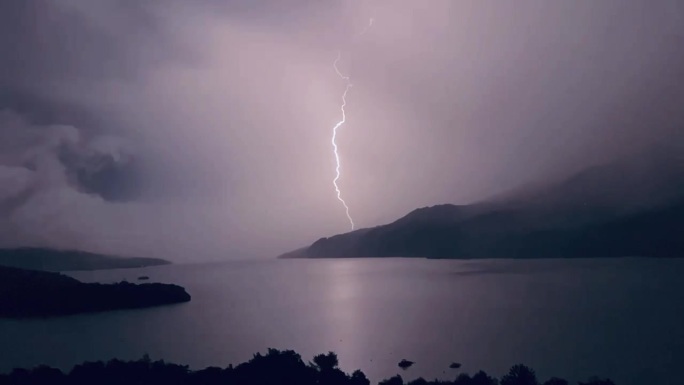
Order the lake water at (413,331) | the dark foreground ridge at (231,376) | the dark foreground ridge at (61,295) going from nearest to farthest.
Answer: the dark foreground ridge at (231,376), the lake water at (413,331), the dark foreground ridge at (61,295)

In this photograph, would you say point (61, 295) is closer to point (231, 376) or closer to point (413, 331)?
point (413, 331)

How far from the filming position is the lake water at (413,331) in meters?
20.3

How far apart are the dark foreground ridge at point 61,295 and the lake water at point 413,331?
6.27 ft

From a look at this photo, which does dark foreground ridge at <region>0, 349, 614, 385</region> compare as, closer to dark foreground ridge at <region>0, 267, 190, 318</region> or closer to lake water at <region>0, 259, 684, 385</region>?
lake water at <region>0, 259, 684, 385</region>

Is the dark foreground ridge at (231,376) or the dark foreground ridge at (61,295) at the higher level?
the dark foreground ridge at (61,295)

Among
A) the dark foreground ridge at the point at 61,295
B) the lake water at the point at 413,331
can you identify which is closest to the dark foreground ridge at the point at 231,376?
the lake water at the point at 413,331

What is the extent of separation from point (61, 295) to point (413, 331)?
26634 millimetres

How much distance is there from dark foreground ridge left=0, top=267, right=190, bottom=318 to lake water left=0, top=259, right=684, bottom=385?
191 centimetres

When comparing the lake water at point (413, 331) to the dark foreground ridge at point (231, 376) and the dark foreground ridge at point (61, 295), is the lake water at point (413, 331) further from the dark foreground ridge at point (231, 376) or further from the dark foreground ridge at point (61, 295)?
the dark foreground ridge at point (231, 376)

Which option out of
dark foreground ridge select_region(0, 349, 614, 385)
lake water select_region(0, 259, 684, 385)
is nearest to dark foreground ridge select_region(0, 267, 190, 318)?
lake water select_region(0, 259, 684, 385)

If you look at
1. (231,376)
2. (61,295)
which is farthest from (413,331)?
(61,295)

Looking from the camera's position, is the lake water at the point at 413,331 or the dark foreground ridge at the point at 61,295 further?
the dark foreground ridge at the point at 61,295

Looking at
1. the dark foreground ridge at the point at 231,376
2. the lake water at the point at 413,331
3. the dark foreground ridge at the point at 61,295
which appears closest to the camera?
the dark foreground ridge at the point at 231,376

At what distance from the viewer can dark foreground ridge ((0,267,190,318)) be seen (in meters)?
34.4
